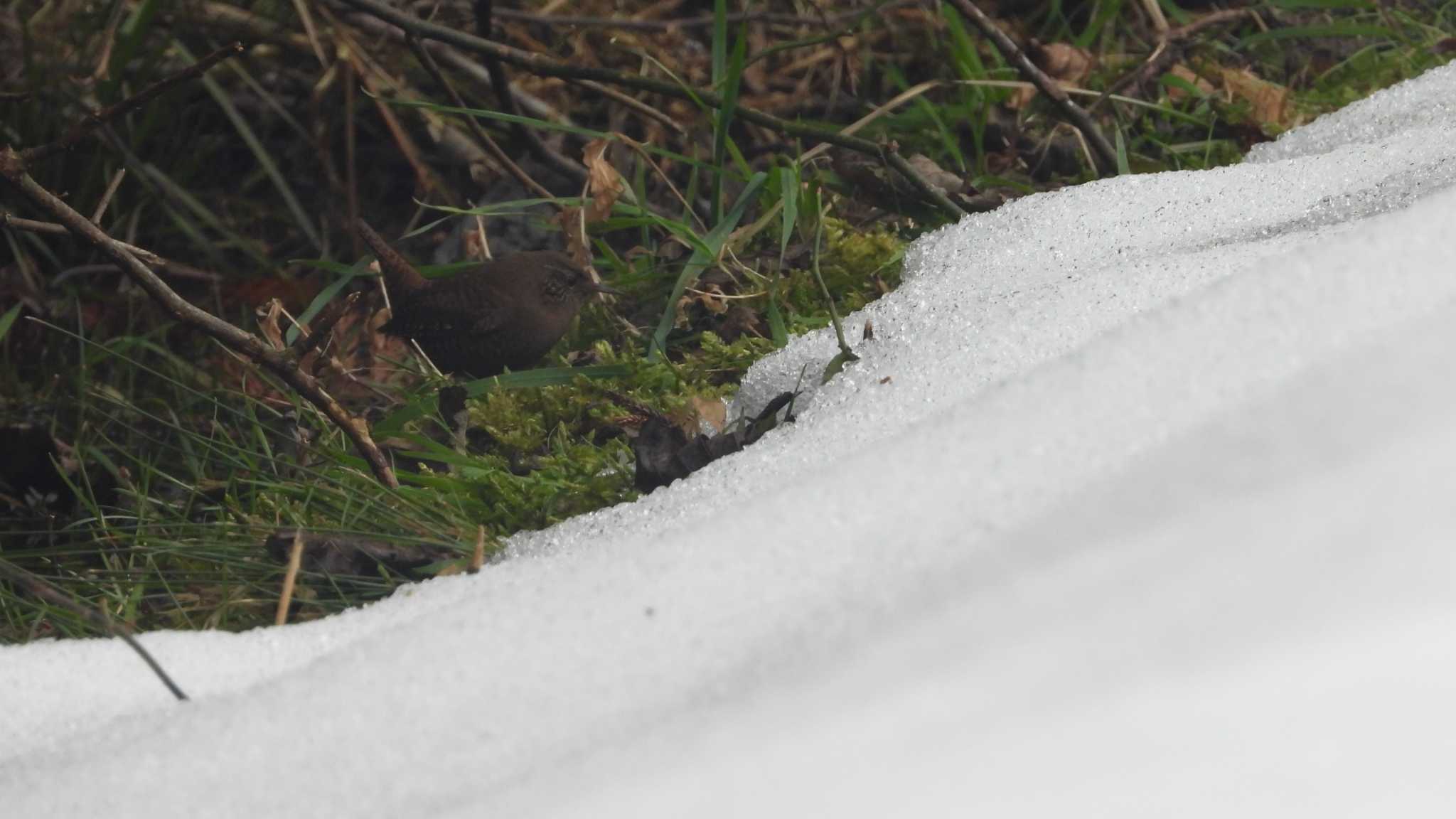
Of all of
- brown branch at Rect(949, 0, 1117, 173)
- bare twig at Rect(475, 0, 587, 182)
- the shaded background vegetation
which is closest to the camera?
the shaded background vegetation

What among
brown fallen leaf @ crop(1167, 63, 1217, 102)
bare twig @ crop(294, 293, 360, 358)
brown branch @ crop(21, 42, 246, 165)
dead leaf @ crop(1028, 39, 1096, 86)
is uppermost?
brown branch @ crop(21, 42, 246, 165)

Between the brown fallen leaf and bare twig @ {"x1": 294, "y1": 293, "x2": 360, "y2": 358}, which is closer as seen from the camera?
bare twig @ {"x1": 294, "y1": 293, "x2": 360, "y2": 358}

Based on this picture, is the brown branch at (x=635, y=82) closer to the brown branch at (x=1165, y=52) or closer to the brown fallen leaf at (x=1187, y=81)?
the brown branch at (x=1165, y=52)

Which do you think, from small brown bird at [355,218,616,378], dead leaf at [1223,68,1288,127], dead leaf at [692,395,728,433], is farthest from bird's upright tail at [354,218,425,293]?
dead leaf at [1223,68,1288,127]

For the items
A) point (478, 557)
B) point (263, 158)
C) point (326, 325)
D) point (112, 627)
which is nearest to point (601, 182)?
point (326, 325)

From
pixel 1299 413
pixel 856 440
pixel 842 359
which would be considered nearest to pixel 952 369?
pixel 856 440

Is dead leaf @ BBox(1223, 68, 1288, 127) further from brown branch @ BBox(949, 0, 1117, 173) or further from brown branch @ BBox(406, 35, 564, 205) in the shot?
brown branch @ BBox(406, 35, 564, 205)
